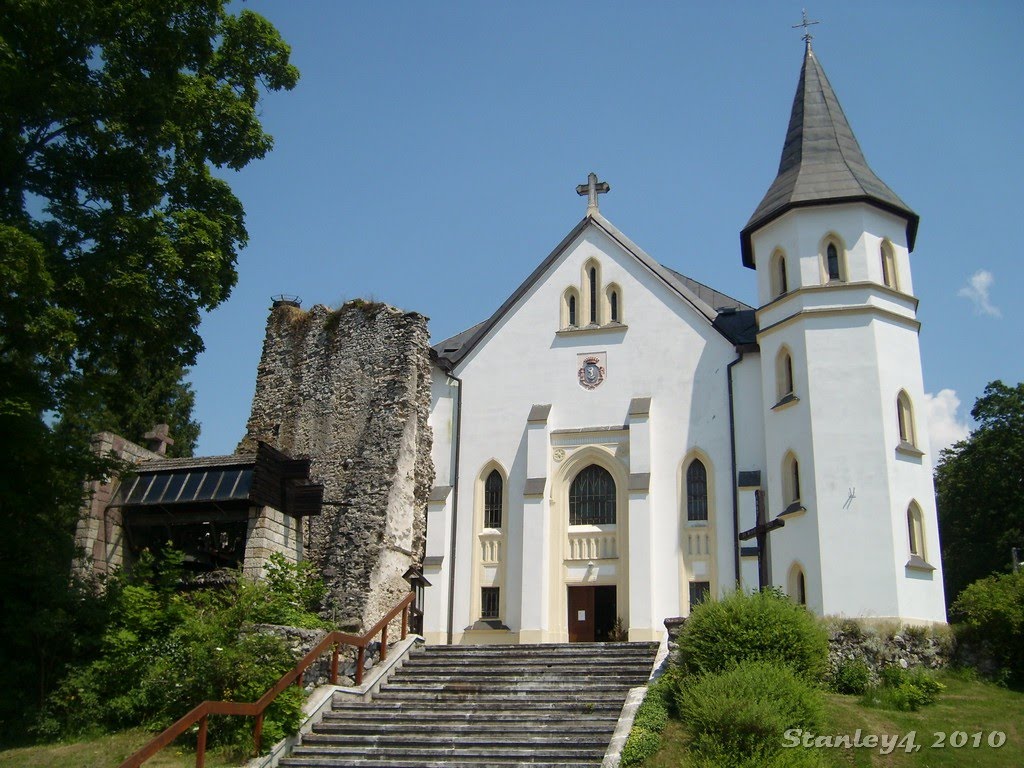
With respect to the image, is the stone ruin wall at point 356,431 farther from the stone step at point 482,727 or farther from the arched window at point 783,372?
the arched window at point 783,372

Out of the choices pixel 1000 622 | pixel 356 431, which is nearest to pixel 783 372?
pixel 1000 622

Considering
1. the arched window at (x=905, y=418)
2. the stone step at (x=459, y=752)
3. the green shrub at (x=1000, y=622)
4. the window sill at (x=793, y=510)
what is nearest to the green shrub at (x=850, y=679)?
the green shrub at (x=1000, y=622)

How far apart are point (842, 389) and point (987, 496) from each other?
1857cm

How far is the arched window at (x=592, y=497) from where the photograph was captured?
24.6 meters

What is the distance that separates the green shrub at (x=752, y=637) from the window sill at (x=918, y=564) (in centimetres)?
538

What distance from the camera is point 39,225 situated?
1623 cm

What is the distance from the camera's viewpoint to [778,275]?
23938 millimetres

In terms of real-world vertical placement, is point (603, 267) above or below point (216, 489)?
above

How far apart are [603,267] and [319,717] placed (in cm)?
1494

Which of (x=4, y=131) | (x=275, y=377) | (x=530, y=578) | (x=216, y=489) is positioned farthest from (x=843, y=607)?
(x=4, y=131)

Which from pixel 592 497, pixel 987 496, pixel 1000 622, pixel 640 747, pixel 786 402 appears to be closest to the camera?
pixel 640 747

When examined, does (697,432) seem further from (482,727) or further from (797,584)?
(482,727)

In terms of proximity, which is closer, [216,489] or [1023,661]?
[1023,661]

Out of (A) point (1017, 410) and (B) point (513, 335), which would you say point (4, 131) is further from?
(A) point (1017, 410)
